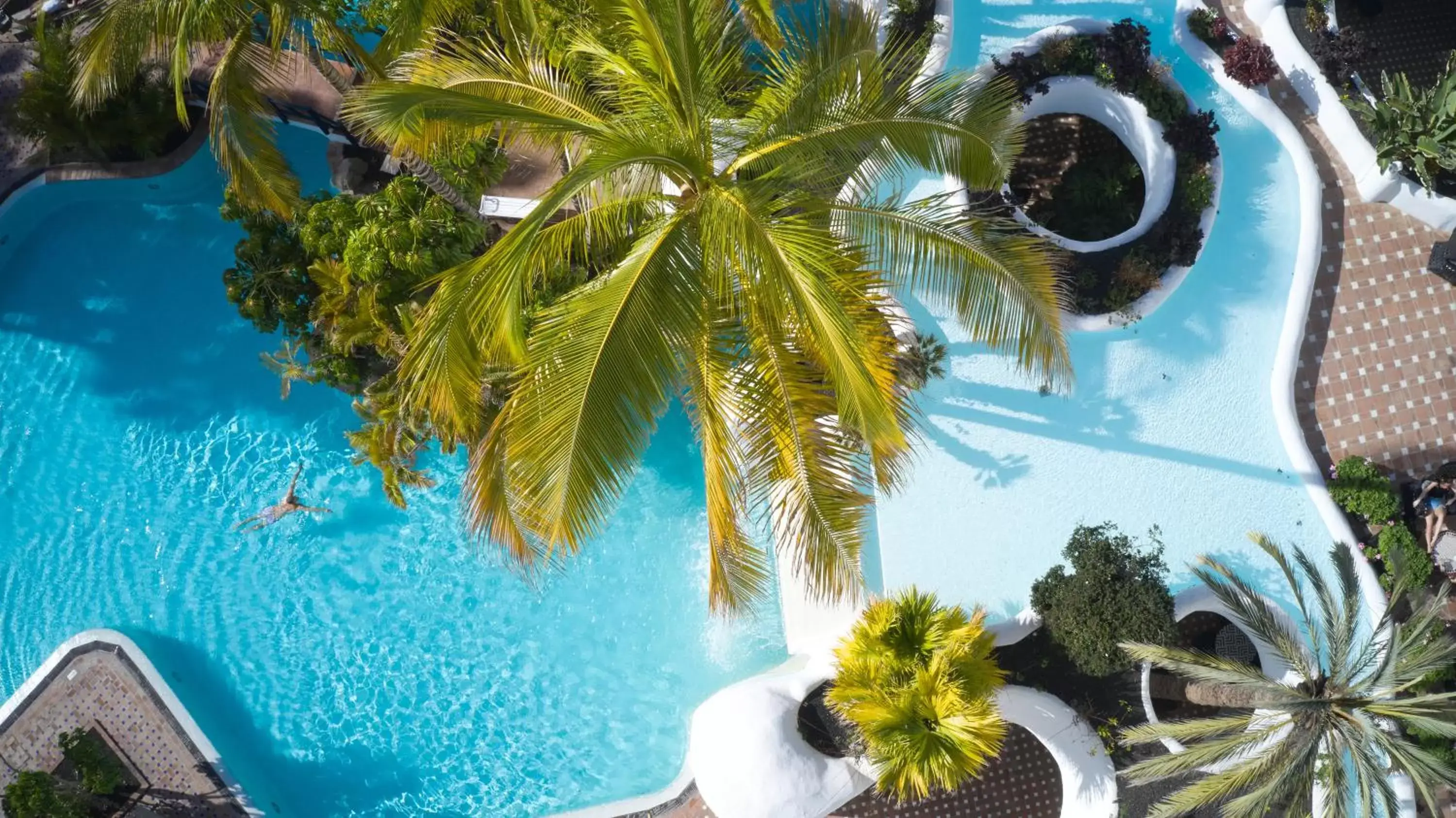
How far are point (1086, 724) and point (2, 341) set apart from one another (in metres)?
16.2

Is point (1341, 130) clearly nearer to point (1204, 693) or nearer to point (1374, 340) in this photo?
point (1374, 340)

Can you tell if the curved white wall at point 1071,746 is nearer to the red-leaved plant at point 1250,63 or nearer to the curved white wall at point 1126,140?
the curved white wall at point 1126,140

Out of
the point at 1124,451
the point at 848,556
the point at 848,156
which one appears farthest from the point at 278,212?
the point at 1124,451

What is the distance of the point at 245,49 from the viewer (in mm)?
10469

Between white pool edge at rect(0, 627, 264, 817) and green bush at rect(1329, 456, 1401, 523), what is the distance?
1503cm

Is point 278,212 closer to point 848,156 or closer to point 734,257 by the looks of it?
point 734,257

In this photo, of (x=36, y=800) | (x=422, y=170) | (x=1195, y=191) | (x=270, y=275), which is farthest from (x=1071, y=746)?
(x=36, y=800)

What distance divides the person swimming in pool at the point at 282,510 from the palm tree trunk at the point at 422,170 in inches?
184

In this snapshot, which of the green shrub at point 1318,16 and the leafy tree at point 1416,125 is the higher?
the green shrub at point 1318,16

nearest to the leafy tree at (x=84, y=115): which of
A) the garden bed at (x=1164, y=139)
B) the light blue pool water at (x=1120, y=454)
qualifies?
the light blue pool water at (x=1120, y=454)

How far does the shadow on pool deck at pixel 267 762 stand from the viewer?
44.9ft

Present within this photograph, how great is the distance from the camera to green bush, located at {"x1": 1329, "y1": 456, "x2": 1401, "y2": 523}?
1244 centimetres

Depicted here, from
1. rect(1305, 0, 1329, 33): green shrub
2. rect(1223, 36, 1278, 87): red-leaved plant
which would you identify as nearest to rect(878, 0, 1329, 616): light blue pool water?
rect(1223, 36, 1278, 87): red-leaved plant

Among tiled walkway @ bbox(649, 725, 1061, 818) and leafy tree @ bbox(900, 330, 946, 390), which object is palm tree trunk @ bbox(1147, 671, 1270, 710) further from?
leafy tree @ bbox(900, 330, 946, 390)
